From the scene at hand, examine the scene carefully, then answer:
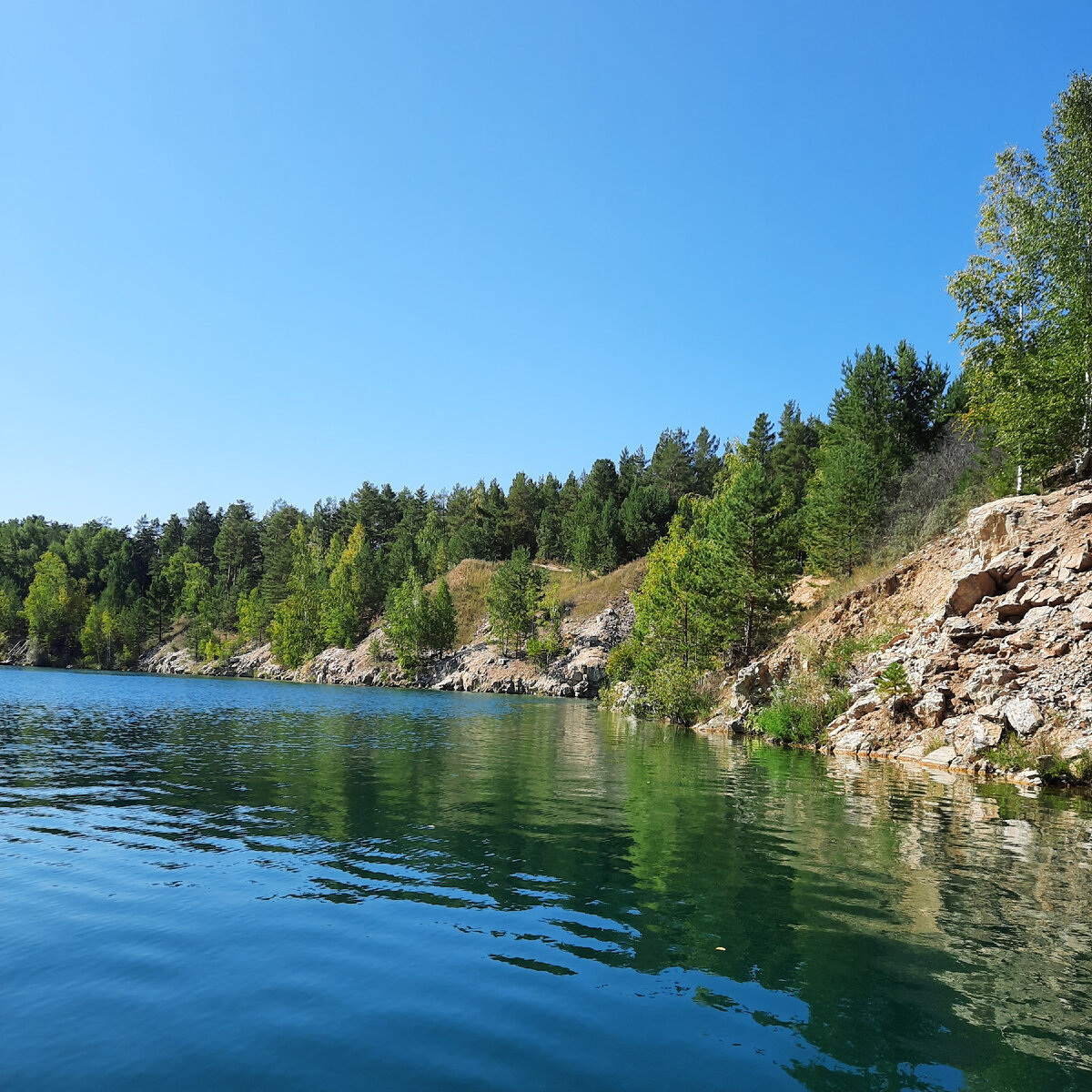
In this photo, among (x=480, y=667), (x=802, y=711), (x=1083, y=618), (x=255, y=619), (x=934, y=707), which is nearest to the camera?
(x=1083, y=618)

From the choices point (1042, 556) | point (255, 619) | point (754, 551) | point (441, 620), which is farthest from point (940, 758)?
point (255, 619)

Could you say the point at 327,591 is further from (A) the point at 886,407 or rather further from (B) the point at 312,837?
(B) the point at 312,837

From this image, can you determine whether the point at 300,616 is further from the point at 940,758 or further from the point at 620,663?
the point at 940,758

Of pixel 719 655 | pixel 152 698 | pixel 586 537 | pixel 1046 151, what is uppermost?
pixel 1046 151

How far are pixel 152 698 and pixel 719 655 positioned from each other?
138 feet

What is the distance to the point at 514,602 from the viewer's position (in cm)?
10506

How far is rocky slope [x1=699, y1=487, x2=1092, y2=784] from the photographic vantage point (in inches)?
961

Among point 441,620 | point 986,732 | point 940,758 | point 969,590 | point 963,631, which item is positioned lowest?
point 940,758

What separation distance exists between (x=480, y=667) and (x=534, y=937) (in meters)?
98.1

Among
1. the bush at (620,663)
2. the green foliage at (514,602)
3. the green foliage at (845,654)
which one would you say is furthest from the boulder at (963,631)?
the green foliage at (514,602)


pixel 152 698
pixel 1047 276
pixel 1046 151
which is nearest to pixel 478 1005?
pixel 1047 276

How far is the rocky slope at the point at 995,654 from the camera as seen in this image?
2441cm

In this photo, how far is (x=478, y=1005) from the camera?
7328mm

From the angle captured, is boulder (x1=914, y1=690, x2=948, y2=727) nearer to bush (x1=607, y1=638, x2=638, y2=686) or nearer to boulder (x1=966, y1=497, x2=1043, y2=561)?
boulder (x1=966, y1=497, x2=1043, y2=561)
